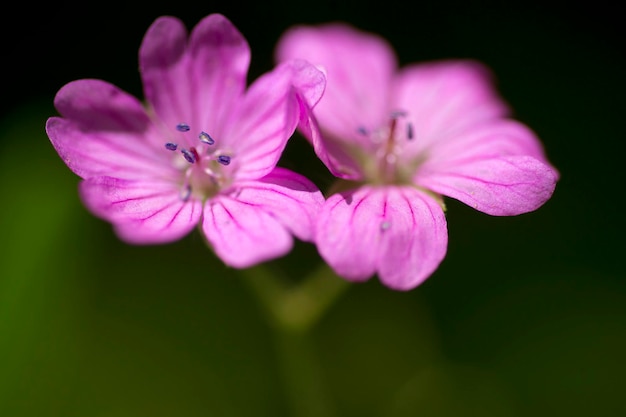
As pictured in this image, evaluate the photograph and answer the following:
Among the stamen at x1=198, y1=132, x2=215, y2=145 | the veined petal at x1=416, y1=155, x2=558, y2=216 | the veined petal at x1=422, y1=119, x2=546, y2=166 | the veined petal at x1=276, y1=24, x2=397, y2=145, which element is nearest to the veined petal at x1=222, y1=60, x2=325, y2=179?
the stamen at x1=198, y1=132, x2=215, y2=145

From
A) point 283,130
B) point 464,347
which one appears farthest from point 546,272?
point 283,130

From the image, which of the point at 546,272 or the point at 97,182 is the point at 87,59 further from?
the point at 546,272

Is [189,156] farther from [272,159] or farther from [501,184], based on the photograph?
[501,184]

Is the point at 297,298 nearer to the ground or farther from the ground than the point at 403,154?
nearer to the ground

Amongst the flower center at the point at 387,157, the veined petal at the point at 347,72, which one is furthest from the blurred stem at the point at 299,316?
the veined petal at the point at 347,72

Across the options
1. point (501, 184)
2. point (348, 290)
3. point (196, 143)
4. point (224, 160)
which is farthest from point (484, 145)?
point (348, 290)

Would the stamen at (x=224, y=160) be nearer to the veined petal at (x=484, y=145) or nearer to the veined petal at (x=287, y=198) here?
the veined petal at (x=287, y=198)
